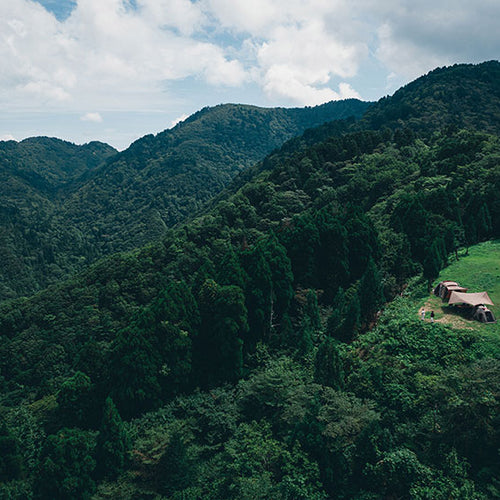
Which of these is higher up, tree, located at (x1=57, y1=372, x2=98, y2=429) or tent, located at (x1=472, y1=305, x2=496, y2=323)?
tent, located at (x1=472, y1=305, x2=496, y2=323)

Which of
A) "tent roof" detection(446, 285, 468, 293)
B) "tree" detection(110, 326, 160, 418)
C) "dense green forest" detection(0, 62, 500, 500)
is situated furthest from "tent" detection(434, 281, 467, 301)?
"tree" detection(110, 326, 160, 418)

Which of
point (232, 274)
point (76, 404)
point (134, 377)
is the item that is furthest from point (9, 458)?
point (232, 274)

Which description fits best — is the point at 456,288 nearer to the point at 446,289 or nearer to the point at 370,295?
the point at 446,289

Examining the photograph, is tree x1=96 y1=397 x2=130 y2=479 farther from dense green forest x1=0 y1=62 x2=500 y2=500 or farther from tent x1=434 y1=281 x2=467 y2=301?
tent x1=434 y1=281 x2=467 y2=301

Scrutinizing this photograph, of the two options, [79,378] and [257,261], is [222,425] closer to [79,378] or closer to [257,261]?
[79,378]

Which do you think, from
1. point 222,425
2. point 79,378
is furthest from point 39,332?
point 222,425

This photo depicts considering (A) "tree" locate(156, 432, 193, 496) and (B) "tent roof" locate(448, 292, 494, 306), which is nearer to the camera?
(A) "tree" locate(156, 432, 193, 496)
